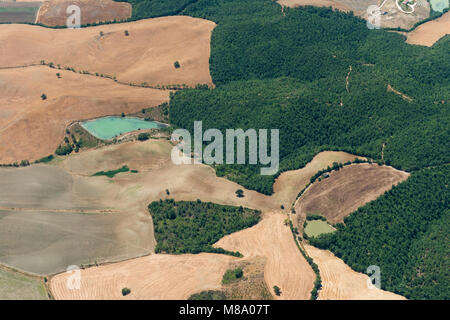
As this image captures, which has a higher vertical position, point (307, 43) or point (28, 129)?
point (307, 43)

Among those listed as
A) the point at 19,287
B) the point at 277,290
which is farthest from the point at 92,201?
the point at 277,290

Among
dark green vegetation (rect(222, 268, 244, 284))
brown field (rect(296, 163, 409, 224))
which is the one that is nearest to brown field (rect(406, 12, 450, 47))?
brown field (rect(296, 163, 409, 224))

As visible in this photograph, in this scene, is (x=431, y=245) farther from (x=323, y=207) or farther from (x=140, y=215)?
(x=140, y=215)

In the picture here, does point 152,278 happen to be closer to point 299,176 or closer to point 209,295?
point 209,295

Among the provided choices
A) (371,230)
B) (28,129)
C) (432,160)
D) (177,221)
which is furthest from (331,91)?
(28,129)

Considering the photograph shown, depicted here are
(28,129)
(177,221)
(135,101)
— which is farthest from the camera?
(135,101)

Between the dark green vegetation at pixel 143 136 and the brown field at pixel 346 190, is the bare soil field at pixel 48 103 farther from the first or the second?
the brown field at pixel 346 190
